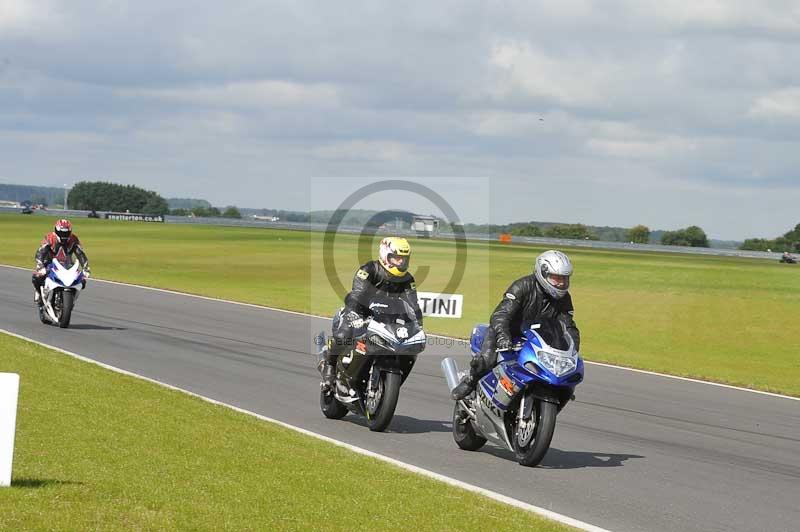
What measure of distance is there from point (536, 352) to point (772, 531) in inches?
108

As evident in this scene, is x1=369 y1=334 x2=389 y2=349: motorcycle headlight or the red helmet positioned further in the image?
the red helmet

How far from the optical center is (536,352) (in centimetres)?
1038

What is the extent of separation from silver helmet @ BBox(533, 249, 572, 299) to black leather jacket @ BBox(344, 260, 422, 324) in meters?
2.12

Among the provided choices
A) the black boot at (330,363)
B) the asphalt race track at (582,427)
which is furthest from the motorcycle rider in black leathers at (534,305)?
the black boot at (330,363)

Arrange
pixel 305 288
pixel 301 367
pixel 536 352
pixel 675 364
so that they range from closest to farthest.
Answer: pixel 536 352
pixel 301 367
pixel 675 364
pixel 305 288

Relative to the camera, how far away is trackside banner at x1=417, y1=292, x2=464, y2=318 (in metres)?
14.5

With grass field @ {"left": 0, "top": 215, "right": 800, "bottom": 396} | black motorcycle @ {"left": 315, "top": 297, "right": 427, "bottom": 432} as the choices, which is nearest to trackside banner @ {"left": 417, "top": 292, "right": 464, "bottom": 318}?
black motorcycle @ {"left": 315, "top": 297, "right": 427, "bottom": 432}

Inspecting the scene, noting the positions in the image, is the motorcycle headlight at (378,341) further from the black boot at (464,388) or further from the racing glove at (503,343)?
the racing glove at (503,343)

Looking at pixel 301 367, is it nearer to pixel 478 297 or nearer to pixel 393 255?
pixel 393 255

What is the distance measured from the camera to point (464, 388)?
11547mm

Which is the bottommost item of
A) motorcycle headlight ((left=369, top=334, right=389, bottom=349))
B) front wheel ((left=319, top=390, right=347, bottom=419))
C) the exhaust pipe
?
front wheel ((left=319, top=390, right=347, bottom=419))

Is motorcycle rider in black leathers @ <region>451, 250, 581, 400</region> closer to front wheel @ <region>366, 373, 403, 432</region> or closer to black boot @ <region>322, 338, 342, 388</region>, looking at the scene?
front wheel @ <region>366, 373, 403, 432</region>

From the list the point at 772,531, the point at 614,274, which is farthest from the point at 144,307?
the point at 614,274

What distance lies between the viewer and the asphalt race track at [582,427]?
9469mm
